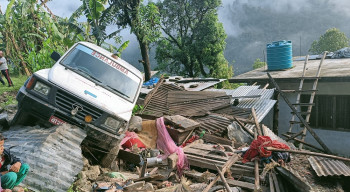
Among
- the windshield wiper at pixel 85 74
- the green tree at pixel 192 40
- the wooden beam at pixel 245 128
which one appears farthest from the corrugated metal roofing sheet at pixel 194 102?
the green tree at pixel 192 40

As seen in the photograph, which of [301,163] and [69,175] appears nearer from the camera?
[69,175]

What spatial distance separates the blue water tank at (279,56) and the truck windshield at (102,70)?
32.1 ft

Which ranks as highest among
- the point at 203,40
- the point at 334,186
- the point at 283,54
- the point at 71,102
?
the point at 203,40

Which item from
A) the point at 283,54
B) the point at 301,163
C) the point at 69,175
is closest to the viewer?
the point at 69,175

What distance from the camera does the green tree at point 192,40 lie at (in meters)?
29.3

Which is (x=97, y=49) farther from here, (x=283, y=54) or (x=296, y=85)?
(x=283, y=54)

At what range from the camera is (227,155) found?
706 cm

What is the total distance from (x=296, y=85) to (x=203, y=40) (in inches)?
675

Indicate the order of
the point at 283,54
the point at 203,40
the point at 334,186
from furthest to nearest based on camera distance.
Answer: the point at 203,40
the point at 283,54
the point at 334,186

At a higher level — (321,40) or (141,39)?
(321,40)

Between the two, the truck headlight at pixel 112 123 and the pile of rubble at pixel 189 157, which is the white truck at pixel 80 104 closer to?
the truck headlight at pixel 112 123

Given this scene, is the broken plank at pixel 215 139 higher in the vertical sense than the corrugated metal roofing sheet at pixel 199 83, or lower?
lower

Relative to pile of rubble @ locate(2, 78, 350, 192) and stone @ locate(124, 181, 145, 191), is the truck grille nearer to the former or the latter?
pile of rubble @ locate(2, 78, 350, 192)

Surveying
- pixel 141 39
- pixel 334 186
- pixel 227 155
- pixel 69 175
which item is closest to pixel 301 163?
pixel 334 186
